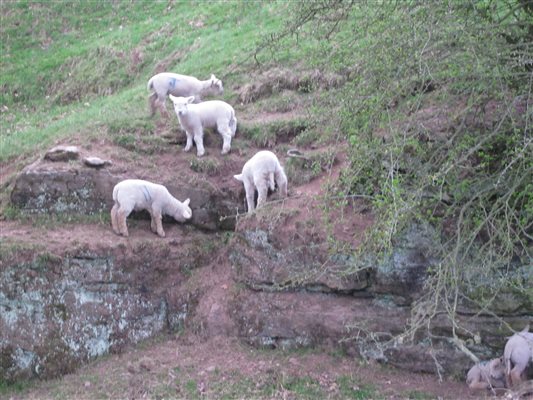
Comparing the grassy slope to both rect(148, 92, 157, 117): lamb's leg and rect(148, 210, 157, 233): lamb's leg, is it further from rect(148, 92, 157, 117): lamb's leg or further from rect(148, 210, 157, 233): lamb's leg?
rect(148, 210, 157, 233): lamb's leg

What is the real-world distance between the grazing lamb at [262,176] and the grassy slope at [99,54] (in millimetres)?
3713

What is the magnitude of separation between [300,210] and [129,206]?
282 cm

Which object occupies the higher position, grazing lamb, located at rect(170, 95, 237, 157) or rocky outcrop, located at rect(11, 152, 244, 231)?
grazing lamb, located at rect(170, 95, 237, 157)

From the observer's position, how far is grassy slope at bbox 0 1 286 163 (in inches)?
755

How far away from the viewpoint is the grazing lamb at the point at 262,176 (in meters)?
14.0

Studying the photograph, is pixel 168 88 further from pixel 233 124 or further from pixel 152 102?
pixel 233 124

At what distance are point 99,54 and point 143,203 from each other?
10915 millimetres

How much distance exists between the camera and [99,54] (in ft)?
78.6

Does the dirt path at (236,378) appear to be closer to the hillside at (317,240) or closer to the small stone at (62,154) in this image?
the hillside at (317,240)

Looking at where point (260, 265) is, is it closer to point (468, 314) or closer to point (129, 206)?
point (129, 206)

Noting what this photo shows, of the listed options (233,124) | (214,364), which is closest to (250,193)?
(233,124)

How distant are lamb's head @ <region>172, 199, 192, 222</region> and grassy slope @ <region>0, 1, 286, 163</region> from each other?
2842mm

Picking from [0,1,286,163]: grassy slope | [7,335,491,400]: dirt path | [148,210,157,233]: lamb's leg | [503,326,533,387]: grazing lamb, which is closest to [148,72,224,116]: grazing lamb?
[0,1,286,163]: grassy slope

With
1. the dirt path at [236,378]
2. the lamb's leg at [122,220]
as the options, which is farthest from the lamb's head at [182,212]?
the dirt path at [236,378]
